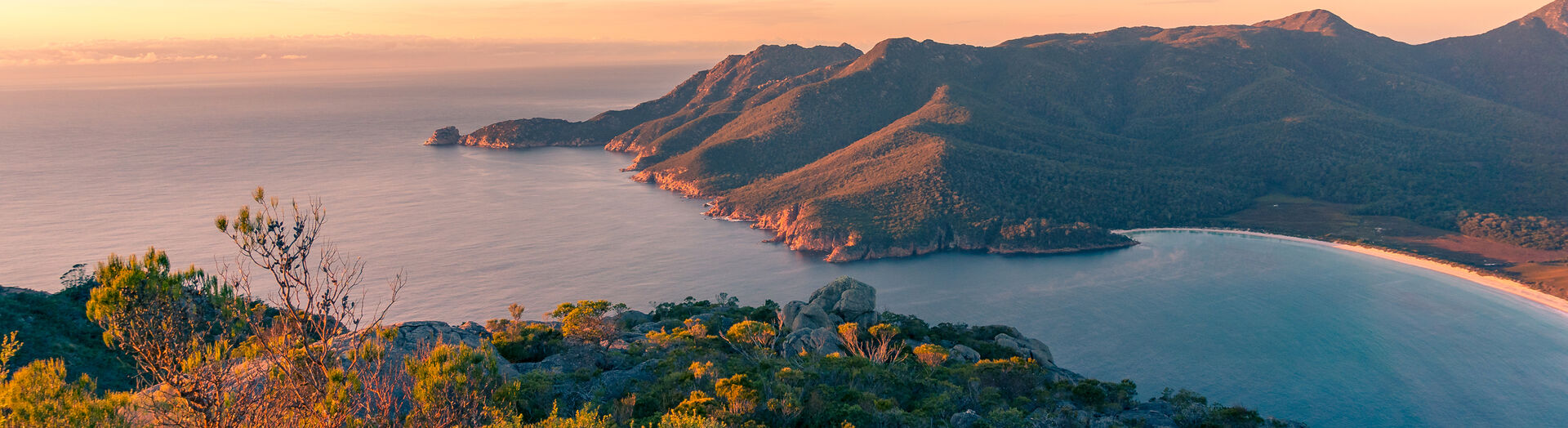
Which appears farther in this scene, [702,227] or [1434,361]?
[702,227]

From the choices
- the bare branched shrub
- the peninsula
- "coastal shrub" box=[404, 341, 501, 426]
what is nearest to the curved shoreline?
the peninsula

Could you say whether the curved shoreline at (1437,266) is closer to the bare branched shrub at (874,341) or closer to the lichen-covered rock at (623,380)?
the bare branched shrub at (874,341)

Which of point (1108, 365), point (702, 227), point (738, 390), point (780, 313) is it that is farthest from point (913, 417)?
point (702, 227)

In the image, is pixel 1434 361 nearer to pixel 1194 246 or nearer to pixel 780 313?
pixel 1194 246

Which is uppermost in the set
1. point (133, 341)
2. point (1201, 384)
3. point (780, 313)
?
point (133, 341)

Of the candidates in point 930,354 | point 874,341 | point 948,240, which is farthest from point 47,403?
point 948,240

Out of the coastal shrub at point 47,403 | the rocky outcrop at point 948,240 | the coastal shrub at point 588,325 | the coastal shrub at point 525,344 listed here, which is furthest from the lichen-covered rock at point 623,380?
the rocky outcrop at point 948,240
